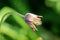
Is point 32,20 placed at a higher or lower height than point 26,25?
lower

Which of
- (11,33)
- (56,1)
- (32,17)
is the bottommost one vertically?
(32,17)

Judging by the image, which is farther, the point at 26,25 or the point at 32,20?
the point at 26,25

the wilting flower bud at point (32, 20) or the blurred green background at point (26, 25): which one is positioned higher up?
the blurred green background at point (26, 25)

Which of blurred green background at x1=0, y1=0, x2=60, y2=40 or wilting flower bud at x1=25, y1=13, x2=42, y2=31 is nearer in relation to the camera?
wilting flower bud at x1=25, y1=13, x2=42, y2=31

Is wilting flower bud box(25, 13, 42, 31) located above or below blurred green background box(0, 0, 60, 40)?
below

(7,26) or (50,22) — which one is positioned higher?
(50,22)

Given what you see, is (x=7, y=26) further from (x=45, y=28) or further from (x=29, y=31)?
(x=45, y=28)

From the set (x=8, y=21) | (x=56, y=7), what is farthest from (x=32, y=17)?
(x=56, y=7)

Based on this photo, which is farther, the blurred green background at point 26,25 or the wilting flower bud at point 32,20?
the blurred green background at point 26,25
